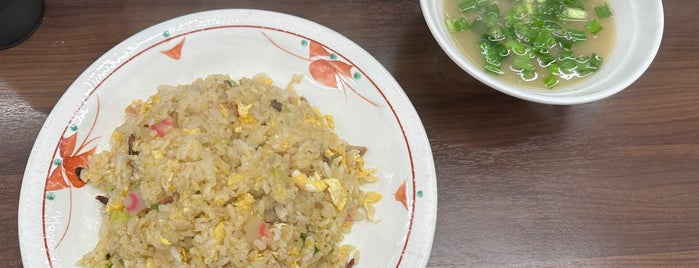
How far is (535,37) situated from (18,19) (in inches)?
91.2

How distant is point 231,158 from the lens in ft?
6.66

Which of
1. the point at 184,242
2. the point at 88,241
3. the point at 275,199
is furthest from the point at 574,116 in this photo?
the point at 88,241

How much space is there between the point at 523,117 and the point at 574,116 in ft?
0.85

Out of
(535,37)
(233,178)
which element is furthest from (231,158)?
(535,37)

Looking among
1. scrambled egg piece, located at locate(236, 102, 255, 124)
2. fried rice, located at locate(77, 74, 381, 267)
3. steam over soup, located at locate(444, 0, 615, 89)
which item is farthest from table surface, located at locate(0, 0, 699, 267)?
scrambled egg piece, located at locate(236, 102, 255, 124)

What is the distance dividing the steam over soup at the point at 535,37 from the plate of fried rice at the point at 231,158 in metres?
0.43

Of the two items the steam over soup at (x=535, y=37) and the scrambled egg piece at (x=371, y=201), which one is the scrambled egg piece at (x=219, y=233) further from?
the steam over soup at (x=535, y=37)

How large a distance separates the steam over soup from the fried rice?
71cm

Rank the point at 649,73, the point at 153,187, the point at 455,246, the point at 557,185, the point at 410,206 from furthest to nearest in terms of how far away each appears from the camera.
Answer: the point at 649,73, the point at 557,185, the point at 455,246, the point at 410,206, the point at 153,187

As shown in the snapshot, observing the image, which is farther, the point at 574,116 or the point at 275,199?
the point at 574,116

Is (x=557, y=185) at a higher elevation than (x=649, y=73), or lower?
lower

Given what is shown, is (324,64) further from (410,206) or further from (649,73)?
(649,73)

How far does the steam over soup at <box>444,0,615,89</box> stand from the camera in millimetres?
2301

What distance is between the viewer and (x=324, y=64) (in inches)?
93.0
